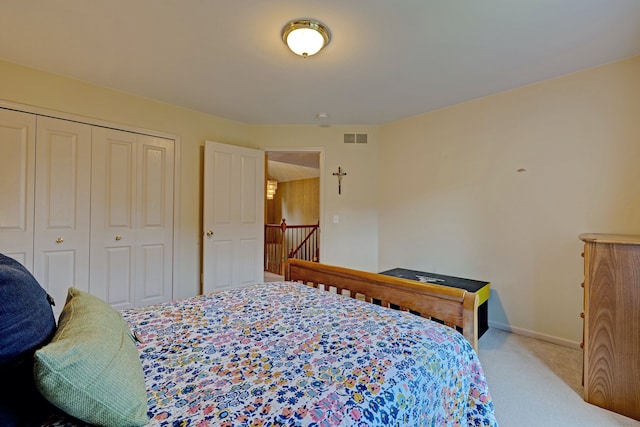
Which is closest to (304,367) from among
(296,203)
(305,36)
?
(305,36)

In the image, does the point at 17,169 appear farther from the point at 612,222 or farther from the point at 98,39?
the point at 612,222

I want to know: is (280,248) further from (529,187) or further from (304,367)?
(304,367)

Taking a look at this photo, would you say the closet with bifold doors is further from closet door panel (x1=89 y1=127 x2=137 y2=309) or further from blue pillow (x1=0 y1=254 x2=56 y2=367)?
blue pillow (x1=0 y1=254 x2=56 y2=367)

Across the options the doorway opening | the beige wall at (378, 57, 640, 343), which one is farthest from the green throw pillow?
the doorway opening

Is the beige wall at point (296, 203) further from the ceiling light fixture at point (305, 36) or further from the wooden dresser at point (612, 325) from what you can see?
the wooden dresser at point (612, 325)

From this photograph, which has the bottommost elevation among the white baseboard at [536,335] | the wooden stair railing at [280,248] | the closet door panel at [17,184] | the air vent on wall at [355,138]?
the white baseboard at [536,335]

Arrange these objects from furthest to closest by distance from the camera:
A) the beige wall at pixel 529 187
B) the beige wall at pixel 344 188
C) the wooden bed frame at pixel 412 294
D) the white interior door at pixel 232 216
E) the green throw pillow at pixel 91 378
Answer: the beige wall at pixel 344 188 → the white interior door at pixel 232 216 → the beige wall at pixel 529 187 → the wooden bed frame at pixel 412 294 → the green throw pillow at pixel 91 378

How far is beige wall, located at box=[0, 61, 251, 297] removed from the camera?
8.24 feet

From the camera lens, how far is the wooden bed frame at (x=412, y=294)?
1402 millimetres

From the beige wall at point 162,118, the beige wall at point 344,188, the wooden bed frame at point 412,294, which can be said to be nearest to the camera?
the wooden bed frame at point 412,294

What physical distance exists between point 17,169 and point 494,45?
3913 mm

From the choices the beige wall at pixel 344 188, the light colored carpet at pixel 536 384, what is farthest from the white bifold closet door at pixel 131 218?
the light colored carpet at pixel 536 384

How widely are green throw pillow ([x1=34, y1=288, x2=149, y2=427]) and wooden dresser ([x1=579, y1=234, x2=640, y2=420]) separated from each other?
2.42 meters

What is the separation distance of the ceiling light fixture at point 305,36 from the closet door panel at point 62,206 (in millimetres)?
2220
